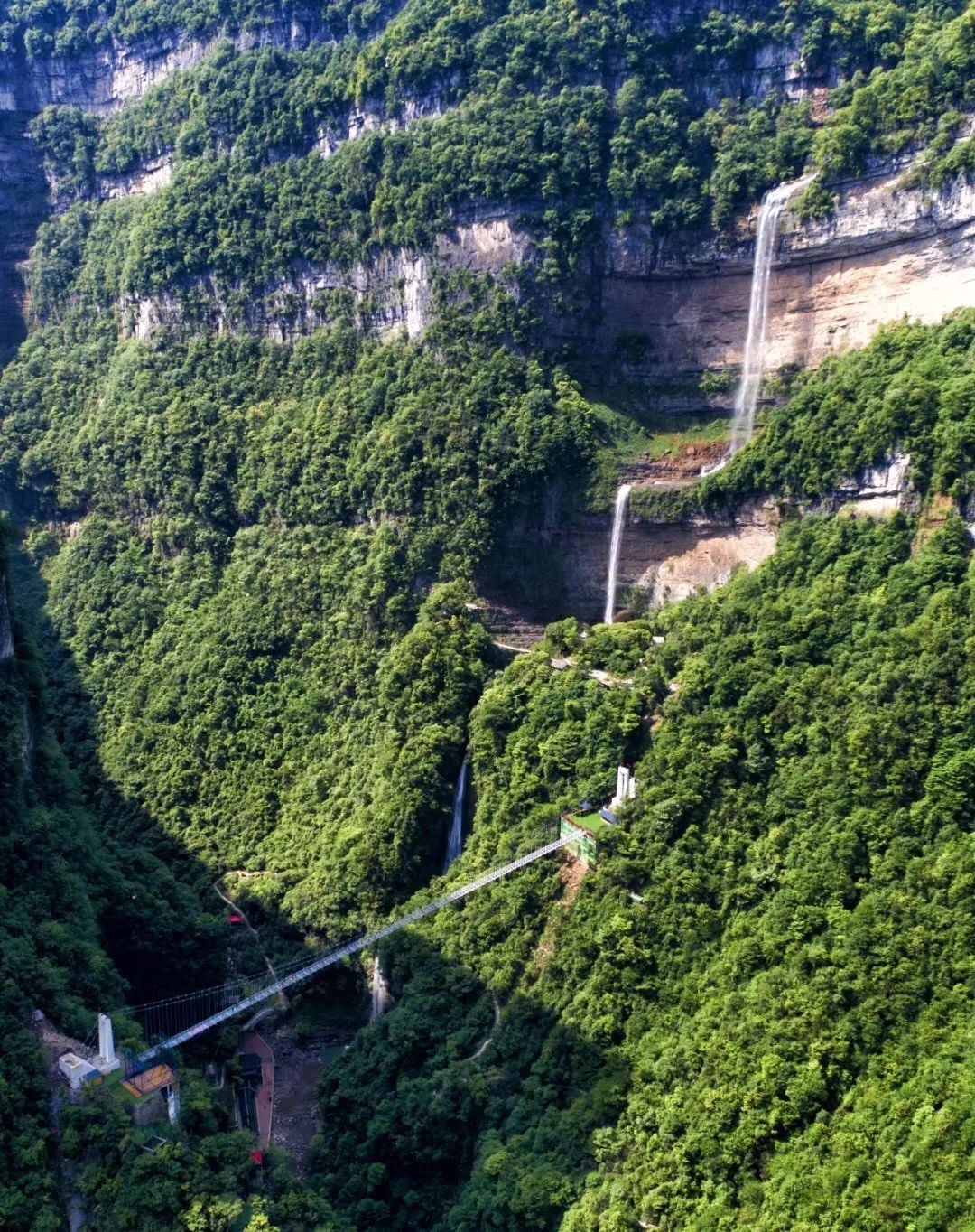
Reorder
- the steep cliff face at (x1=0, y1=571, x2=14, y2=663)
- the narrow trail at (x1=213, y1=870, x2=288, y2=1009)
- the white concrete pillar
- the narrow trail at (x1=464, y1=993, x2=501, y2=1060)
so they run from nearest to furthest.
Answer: the white concrete pillar → the narrow trail at (x1=464, y1=993, x2=501, y2=1060) → the steep cliff face at (x1=0, y1=571, x2=14, y2=663) → the narrow trail at (x1=213, y1=870, x2=288, y2=1009)

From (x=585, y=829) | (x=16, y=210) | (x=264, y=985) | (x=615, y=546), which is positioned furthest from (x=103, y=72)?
(x=585, y=829)

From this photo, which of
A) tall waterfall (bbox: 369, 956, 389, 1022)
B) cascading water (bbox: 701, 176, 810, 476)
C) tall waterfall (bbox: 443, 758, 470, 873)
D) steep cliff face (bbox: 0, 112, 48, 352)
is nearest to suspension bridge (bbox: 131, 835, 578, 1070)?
tall waterfall (bbox: 369, 956, 389, 1022)

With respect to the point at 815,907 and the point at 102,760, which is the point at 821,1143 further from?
the point at 102,760

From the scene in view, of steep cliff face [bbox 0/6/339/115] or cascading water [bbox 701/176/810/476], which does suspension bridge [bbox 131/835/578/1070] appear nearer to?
cascading water [bbox 701/176/810/476]

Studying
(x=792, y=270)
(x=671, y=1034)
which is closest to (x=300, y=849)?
(x=671, y=1034)

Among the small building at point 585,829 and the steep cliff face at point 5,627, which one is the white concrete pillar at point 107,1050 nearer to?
the steep cliff face at point 5,627

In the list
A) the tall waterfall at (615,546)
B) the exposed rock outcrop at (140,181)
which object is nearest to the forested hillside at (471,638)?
the exposed rock outcrop at (140,181)
